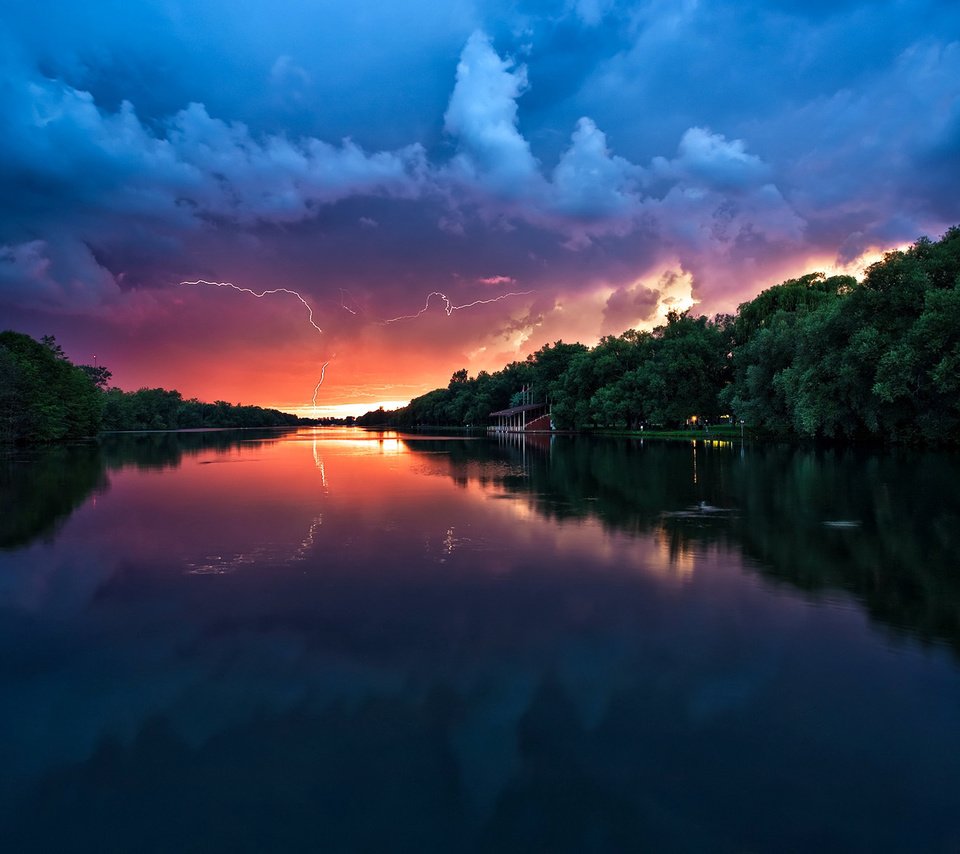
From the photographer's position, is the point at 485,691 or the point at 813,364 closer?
the point at 485,691

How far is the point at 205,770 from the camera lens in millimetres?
5199

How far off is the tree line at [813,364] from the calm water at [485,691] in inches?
1261

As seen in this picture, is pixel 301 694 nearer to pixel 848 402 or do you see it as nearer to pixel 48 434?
pixel 848 402

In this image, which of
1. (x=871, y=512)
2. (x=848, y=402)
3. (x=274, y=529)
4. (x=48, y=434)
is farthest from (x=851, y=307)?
(x=48, y=434)

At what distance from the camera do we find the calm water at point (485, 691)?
455 cm

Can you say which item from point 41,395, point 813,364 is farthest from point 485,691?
point 41,395

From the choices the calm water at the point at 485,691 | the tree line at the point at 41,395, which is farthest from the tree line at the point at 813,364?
the tree line at the point at 41,395

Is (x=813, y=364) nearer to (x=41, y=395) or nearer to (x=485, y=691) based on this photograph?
(x=485, y=691)

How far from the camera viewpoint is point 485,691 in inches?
258

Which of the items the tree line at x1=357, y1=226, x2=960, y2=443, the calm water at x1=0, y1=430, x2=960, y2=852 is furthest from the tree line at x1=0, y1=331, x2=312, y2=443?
the tree line at x1=357, y1=226, x2=960, y2=443

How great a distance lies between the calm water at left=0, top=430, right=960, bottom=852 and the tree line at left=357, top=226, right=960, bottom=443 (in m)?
32.0

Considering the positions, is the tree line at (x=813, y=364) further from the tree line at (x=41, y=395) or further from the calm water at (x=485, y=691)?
the tree line at (x=41, y=395)

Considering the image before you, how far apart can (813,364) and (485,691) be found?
50558mm

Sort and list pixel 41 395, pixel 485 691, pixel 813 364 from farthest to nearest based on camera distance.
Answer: pixel 41 395, pixel 813 364, pixel 485 691
